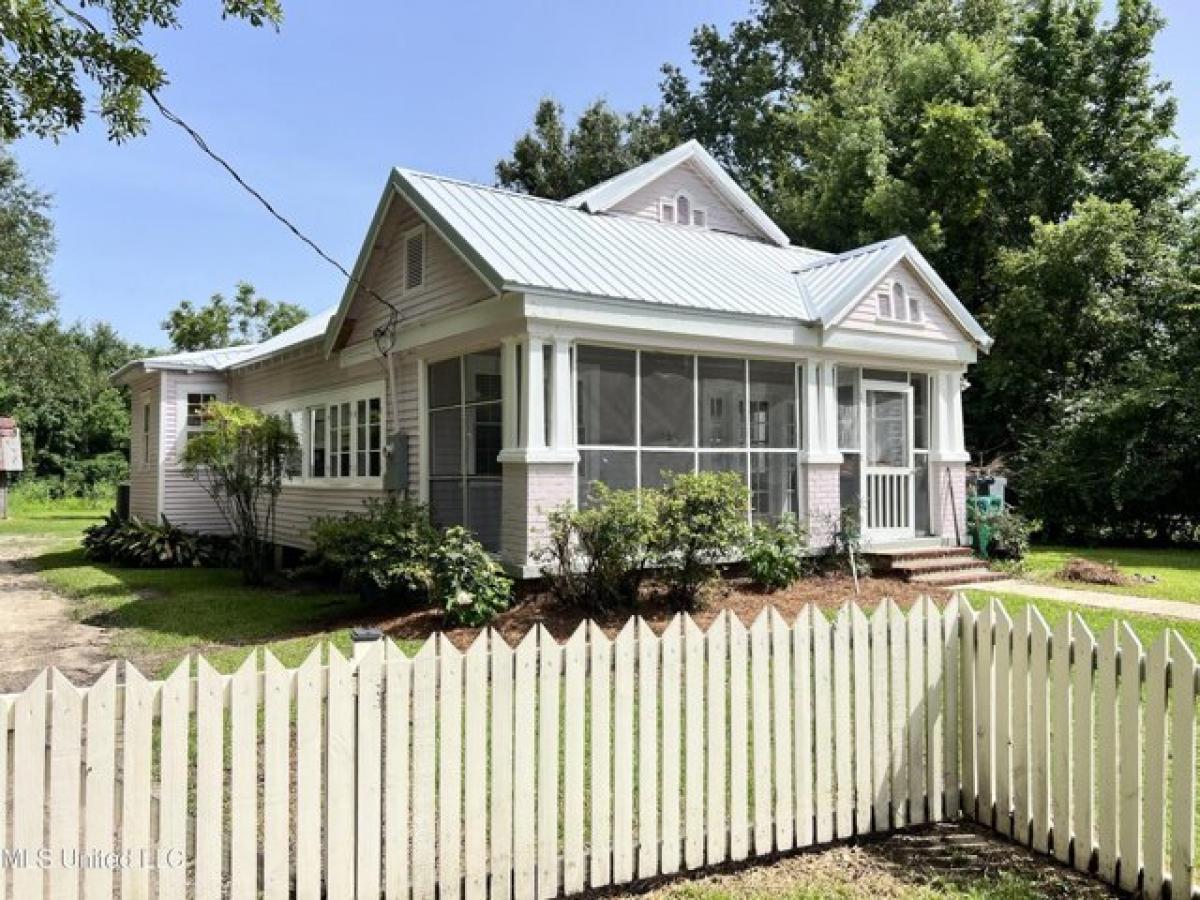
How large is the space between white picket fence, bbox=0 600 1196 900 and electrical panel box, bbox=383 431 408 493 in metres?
8.52

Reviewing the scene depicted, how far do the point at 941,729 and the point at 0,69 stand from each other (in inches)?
333

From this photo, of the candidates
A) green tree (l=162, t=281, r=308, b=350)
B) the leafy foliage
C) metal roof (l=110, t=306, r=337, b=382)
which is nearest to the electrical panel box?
the leafy foliage

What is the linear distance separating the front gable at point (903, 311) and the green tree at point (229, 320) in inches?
1418

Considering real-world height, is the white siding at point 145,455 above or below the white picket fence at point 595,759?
above

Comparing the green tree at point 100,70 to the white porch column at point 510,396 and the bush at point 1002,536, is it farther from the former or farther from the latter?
the bush at point 1002,536

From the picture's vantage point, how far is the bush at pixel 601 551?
9375 millimetres

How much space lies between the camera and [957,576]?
1220cm

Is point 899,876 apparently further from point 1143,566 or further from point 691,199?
point 1143,566

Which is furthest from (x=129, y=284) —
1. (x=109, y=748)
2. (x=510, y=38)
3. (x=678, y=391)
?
(x=109, y=748)

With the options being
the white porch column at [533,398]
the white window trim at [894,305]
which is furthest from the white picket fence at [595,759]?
the white window trim at [894,305]

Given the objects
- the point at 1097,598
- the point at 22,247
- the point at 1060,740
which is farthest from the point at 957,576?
the point at 22,247

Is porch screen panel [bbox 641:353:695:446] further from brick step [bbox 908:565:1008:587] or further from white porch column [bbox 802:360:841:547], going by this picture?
brick step [bbox 908:565:1008:587]

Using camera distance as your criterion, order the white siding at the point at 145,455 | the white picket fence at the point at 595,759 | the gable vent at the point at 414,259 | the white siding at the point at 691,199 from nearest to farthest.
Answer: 1. the white picket fence at the point at 595,759
2. the gable vent at the point at 414,259
3. the white siding at the point at 691,199
4. the white siding at the point at 145,455

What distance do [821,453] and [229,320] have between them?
40307 mm
